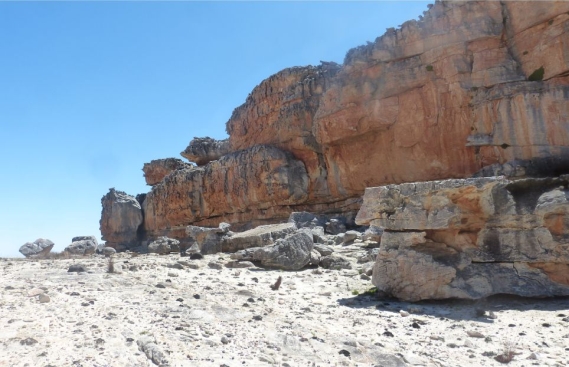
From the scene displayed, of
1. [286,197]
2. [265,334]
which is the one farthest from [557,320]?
[286,197]

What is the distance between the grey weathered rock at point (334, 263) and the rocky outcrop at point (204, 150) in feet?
109

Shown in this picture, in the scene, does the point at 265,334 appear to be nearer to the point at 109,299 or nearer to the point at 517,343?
the point at 109,299

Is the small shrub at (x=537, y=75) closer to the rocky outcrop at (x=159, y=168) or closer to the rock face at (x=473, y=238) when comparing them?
the rock face at (x=473, y=238)

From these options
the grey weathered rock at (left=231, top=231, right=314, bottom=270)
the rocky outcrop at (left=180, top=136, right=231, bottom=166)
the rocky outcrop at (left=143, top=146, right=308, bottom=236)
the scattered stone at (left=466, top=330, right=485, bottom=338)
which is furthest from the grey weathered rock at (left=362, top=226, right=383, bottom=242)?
the rocky outcrop at (left=180, top=136, right=231, bottom=166)

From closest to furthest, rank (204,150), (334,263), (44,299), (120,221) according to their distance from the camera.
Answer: (44,299) < (334,263) < (204,150) < (120,221)

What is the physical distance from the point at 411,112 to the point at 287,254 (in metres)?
15.4

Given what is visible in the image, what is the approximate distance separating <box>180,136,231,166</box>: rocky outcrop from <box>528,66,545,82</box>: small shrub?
28.8 m

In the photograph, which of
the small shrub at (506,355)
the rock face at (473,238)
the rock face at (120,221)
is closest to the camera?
the small shrub at (506,355)

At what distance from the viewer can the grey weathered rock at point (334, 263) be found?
442 inches

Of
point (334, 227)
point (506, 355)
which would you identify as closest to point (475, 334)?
point (506, 355)

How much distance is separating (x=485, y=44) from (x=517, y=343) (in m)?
18.7

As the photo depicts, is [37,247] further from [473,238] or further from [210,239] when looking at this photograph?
[473,238]

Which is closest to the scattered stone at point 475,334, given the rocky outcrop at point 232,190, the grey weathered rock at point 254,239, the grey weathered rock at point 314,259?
the grey weathered rock at point 314,259

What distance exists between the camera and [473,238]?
8516 mm
